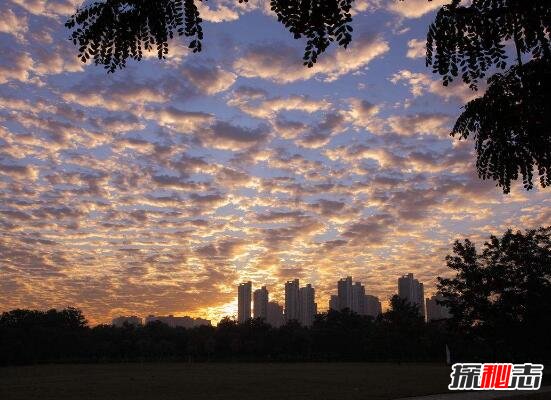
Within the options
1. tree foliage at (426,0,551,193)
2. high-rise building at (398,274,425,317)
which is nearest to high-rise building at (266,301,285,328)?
high-rise building at (398,274,425,317)

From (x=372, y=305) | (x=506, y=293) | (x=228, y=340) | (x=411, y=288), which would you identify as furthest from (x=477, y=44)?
(x=372, y=305)

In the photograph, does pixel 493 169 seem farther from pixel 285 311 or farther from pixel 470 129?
pixel 285 311

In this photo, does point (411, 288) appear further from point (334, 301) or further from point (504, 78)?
point (504, 78)

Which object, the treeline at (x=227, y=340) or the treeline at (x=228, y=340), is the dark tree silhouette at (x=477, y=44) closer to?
the treeline at (x=228, y=340)

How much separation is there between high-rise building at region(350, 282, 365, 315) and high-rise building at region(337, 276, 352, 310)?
141 centimetres

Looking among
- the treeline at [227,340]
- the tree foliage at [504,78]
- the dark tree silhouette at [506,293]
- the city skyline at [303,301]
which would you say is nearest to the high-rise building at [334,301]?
the city skyline at [303,301]

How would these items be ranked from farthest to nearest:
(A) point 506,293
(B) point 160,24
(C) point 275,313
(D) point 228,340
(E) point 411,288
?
(C) point 275,313, (E) point 411,288, (D) point 228,340, (A) point 506,293, (B) point 160,24

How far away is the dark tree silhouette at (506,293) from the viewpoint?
97.1 ft

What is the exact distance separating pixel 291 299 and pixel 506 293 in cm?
12687

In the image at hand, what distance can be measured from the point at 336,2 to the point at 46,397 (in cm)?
2603

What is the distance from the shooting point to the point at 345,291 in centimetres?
15138

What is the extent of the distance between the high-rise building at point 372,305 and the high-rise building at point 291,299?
769 inches

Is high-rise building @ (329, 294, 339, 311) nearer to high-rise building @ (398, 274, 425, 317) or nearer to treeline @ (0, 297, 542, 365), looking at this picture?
high-rise building @ (398, 274, 425, 317)

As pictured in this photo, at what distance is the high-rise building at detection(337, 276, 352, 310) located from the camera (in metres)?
149
